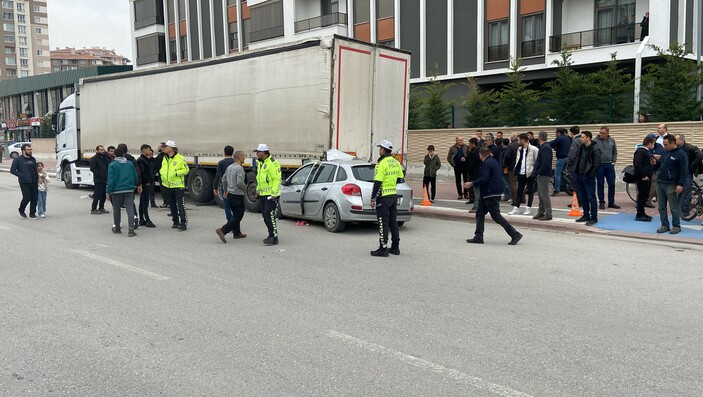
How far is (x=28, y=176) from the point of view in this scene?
44.7 feet

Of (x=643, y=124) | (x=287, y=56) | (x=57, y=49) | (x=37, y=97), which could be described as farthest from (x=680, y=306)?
(x=57, y=49)

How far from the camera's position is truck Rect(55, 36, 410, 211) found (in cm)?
1315

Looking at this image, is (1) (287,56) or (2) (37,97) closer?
(1) (287,56)

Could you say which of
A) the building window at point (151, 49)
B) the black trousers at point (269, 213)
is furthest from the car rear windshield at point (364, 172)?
the building window at point (151, 49)

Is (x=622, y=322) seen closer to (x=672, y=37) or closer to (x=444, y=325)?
(x=444, y=325)

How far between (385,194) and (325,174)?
10.2 feet

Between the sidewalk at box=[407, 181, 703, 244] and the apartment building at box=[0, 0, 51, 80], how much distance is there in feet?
435

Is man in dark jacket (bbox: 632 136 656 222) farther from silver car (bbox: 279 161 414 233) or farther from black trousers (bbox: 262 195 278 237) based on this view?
black trousers (bbox: 262 195 278 237)

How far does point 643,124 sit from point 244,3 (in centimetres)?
3149

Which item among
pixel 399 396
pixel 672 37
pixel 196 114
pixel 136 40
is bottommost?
pixel 399 396

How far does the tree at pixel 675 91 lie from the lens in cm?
1689

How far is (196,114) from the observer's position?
16234 mm

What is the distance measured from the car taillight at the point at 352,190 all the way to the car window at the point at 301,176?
157cm

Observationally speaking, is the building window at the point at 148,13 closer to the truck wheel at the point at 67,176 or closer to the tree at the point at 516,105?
the truck wheel at the point at 67,176
